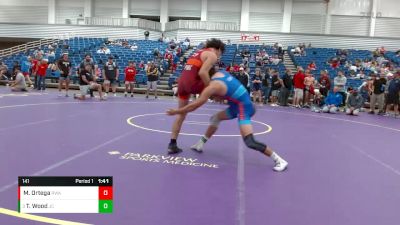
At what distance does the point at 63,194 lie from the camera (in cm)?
283

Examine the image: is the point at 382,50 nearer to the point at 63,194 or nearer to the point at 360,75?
the point at 360,75

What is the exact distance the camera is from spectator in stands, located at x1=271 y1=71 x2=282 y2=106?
16031mm

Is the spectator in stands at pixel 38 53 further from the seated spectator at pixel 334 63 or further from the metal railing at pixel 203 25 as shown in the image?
the seated spectator at pixel 334 63

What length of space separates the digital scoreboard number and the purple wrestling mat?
16 centimetres

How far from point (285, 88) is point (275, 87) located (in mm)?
522

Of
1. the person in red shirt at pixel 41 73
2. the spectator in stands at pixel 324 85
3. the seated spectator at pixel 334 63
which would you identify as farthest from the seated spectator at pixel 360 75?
the person in red shirt at pixel 41 73

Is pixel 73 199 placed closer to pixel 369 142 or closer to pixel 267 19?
pixel 369 142

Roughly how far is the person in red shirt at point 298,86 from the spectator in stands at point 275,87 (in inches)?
28.3

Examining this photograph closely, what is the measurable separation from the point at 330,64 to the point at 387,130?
13.6m

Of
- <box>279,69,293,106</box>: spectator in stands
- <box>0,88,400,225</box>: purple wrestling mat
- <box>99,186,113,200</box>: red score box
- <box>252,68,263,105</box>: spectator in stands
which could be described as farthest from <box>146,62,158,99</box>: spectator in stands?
<box>99,186,113,200</box>: red score box

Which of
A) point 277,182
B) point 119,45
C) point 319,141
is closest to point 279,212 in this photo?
point 277,182

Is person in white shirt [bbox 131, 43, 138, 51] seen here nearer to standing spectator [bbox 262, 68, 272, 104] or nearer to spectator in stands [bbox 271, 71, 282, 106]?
standing spectator [bbox 262, 68, 272, 104]

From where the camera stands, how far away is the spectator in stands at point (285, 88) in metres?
15.7

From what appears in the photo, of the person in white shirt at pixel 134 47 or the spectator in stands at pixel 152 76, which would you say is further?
the person in white shirt at pixel 134 47
